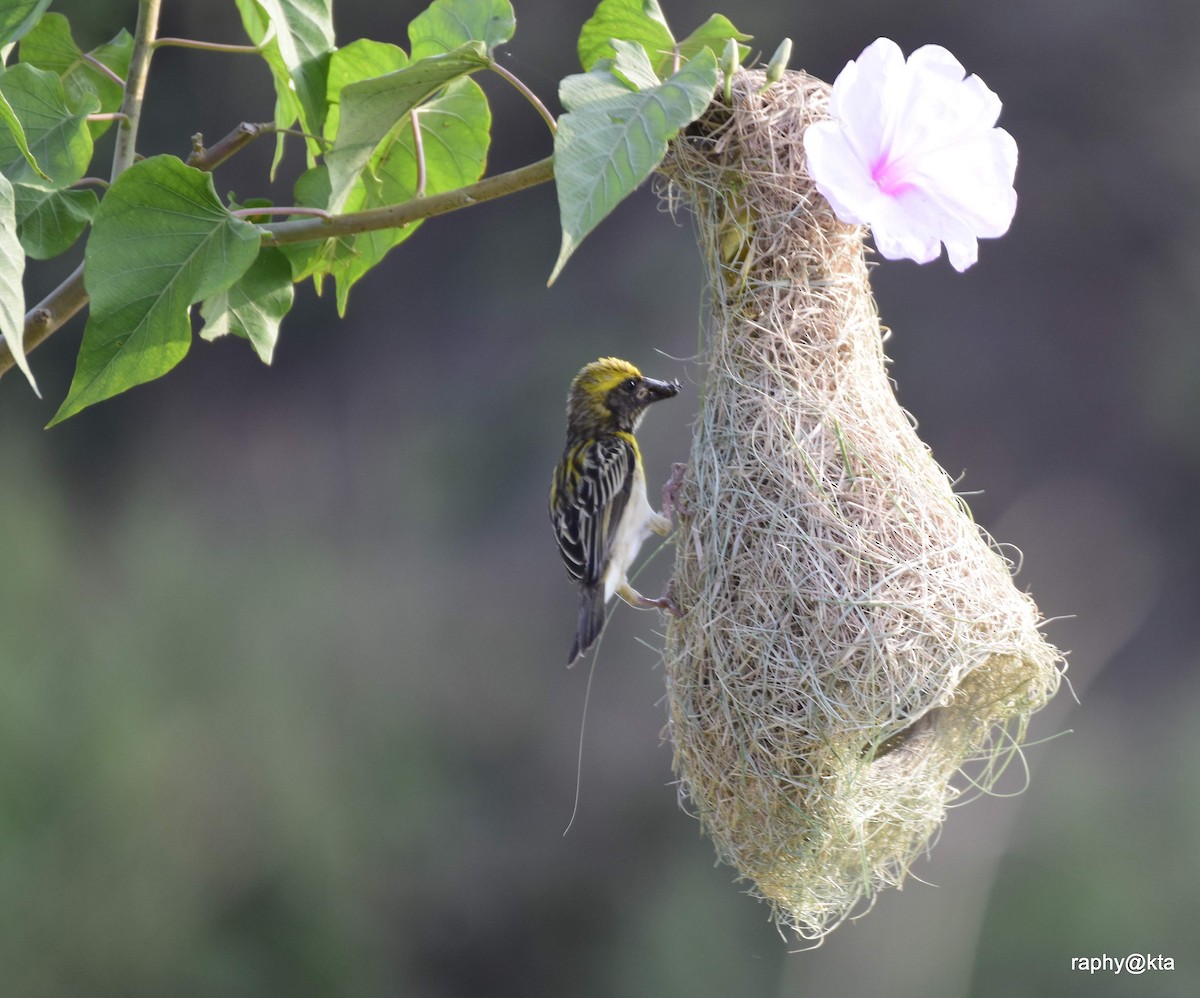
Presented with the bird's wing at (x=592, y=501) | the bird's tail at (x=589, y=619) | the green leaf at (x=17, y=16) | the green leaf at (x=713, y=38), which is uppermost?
the green leaf at (x=17, y=16)

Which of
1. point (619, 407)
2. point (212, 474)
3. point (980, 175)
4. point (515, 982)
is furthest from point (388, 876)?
point (980, 175)

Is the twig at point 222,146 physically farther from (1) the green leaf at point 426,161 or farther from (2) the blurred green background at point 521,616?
(2) the blurred green background at point 521,616

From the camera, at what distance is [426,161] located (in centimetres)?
149

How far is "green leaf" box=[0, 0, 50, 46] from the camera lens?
1.07 metres

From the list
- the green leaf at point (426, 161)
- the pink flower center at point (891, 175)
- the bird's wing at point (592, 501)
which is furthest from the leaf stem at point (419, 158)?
the bird's wing at point (592, 501)

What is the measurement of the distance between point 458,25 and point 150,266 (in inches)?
18.4

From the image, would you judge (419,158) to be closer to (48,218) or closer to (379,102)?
(379,102)

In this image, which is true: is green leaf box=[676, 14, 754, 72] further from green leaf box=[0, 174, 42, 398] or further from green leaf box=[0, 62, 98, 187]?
green leaf box=[0, 174, 42, 398]

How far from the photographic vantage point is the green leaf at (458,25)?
1295 millimetres

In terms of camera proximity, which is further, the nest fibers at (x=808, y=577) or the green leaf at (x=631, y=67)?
the nest fibers at (x=808, y=577)

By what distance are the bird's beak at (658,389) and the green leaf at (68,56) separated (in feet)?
2.71

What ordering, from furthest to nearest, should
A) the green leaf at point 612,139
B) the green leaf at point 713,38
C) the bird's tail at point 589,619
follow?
the bird's tail at point 589,619 < the green leaf at point 713,38 < the green leaf at point 612,139

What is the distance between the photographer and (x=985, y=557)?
1498 millimetres

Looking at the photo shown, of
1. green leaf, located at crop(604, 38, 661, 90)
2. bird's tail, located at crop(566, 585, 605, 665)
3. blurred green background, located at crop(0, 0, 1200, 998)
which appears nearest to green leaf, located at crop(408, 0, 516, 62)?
green leaf, located at crop(604, 38, 661, 90)
